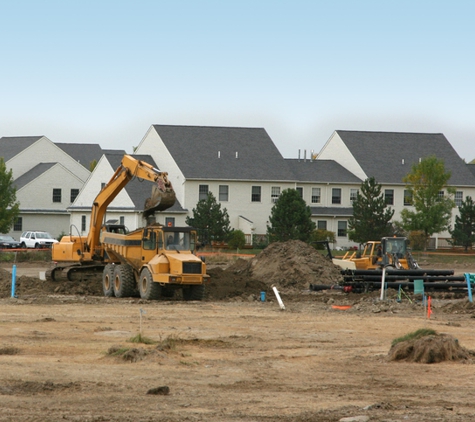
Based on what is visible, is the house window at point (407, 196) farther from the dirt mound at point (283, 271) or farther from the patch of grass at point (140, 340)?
the patch of grass at point (140, 340)

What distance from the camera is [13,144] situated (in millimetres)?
94375

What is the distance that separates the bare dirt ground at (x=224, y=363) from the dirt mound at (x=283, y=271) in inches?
187

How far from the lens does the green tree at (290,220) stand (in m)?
66.1

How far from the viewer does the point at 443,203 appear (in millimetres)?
72438

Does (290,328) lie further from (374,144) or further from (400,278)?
(374,144)

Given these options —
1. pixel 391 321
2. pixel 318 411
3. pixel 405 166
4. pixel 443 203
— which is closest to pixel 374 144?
pixel 405 166

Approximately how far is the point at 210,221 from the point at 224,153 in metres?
10.4

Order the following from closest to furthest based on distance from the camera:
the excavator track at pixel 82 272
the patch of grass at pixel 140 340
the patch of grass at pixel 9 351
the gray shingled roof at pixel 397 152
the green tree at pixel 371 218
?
1. the patch of grass at pixel 9 351
2. the patch of grass at pixel 140 340
3. the excavator track at pixel 82 272
4. the green tree at pixel 371 218
5. the gray shingled roof at pixel 397 152

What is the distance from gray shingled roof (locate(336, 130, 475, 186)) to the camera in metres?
80.6

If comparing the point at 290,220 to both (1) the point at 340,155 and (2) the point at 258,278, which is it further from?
(2) the point at 258,278

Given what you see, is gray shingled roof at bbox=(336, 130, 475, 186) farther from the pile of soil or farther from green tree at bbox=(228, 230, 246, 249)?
the pile of soil

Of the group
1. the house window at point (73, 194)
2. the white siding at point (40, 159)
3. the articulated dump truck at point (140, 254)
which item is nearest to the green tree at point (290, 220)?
the house window at point (73, 194)

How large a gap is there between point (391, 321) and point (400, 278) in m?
9.35

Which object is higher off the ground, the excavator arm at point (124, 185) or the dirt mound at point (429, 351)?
the excavator arm at point (124, 185)
